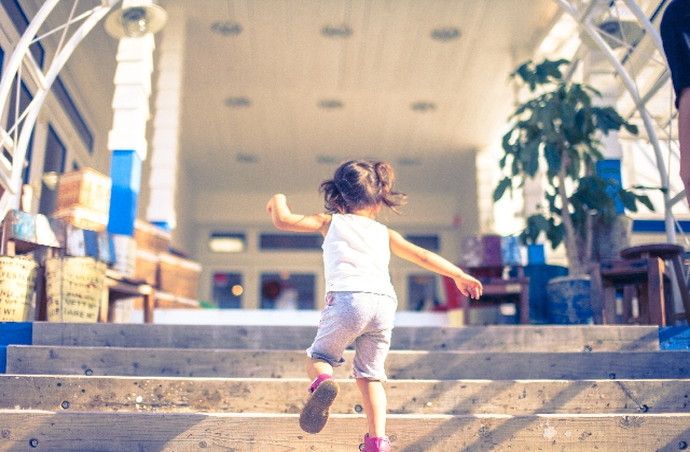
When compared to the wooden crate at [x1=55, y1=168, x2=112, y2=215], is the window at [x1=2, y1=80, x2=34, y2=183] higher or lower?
higher

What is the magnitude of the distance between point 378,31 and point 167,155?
3.14 metres

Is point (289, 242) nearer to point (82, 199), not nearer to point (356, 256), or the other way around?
point (82, 199)

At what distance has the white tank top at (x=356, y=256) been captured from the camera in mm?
2725

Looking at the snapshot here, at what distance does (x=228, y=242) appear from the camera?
1630 centimetres

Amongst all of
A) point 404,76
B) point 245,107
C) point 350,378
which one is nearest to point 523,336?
point 350,378

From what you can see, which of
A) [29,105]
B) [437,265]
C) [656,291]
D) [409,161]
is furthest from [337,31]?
[437,265]

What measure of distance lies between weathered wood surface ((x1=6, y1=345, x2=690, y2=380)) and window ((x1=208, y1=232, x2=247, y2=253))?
41.5 ft

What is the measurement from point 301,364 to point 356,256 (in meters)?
0.98

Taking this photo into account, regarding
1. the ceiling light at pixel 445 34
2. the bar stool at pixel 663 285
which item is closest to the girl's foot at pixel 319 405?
the bar stool at pixel 663 285

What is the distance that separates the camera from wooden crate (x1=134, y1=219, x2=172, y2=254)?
7582 mm

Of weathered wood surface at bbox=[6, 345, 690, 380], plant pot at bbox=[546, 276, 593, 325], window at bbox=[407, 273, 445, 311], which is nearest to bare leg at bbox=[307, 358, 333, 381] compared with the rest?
weathered wood surface at bbox=[6, 345, 690, 380]

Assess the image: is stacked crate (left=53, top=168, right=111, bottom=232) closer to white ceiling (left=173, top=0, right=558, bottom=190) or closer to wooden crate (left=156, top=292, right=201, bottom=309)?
wooden crate (left=156, top=292, right=201, bottom=309)

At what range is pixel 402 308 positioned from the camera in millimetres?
15625

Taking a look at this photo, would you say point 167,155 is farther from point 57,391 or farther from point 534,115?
point 57,391
